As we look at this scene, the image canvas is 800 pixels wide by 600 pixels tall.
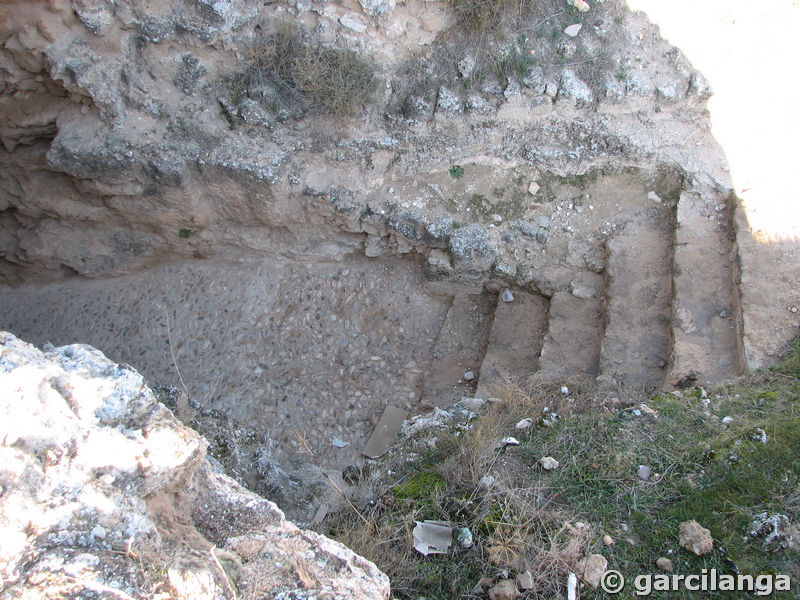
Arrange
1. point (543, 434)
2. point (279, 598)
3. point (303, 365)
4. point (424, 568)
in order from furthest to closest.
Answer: point (303, 365)
point (543, 434)
point (424, 568)
point (279, 598)

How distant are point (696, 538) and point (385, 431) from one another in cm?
260

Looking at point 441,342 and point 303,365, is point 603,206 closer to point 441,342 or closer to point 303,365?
point 441,342

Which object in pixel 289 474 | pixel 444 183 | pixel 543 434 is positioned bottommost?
pixel 289 474

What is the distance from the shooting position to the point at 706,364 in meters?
3.75

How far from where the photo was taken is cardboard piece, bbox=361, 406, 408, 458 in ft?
15.1

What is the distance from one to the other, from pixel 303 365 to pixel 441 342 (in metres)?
1.22

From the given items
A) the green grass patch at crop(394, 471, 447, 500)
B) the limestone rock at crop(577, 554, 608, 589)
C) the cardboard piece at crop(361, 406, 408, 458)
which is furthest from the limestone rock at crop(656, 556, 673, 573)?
the cardboard piece at crop(361, 406, 408, 458)

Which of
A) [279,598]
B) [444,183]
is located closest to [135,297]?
[444,183]

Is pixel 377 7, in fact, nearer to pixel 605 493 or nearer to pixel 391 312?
pixel 391 312

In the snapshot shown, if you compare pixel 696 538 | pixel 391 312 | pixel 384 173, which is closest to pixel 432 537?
pixel 696 538

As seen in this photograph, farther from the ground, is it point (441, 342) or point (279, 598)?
point (441, 342)

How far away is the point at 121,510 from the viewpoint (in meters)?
1.72

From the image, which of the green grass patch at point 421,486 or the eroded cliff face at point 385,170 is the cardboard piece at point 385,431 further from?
the green grass patch at point 421,486

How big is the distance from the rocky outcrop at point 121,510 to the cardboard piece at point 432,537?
31.6 inches
